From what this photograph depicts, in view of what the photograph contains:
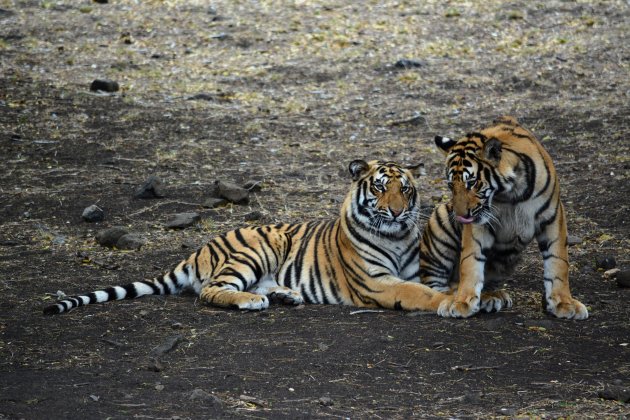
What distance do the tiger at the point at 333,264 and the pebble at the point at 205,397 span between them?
5.20ft

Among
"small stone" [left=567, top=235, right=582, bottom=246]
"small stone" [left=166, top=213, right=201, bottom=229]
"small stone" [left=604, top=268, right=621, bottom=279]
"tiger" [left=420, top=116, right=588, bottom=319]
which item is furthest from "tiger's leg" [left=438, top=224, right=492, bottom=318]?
"small stone" [left=166, top=213, right=201, bottom=229]

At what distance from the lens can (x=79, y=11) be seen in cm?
1451

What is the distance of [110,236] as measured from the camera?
25.0 ft

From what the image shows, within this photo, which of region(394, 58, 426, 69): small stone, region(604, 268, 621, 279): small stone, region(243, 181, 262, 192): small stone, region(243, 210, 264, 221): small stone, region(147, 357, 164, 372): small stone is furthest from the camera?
region(394, 58, 426, 69): small stone

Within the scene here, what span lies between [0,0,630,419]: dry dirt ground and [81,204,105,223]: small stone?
0.11 m

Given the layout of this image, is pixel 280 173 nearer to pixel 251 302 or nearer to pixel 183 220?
pixel 183 220

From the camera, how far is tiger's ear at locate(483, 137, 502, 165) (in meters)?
5.64

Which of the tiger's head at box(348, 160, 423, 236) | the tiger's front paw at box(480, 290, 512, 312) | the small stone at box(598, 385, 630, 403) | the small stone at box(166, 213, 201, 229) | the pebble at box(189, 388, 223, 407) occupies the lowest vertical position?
the small stone at box(166, 213, 201, 229)

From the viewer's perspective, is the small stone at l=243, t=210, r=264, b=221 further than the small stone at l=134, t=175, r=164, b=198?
No

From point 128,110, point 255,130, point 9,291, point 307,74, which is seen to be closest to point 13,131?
point 128,110

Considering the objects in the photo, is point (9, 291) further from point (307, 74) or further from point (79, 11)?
point (79, 11)

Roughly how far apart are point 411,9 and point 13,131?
6061 millimetres

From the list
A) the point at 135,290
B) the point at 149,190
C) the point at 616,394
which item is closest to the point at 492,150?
the point at 616,394

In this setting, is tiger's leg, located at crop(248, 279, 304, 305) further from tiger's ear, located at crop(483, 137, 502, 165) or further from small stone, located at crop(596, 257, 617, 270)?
small stone, located at crop(596, 257, 617, 270)
